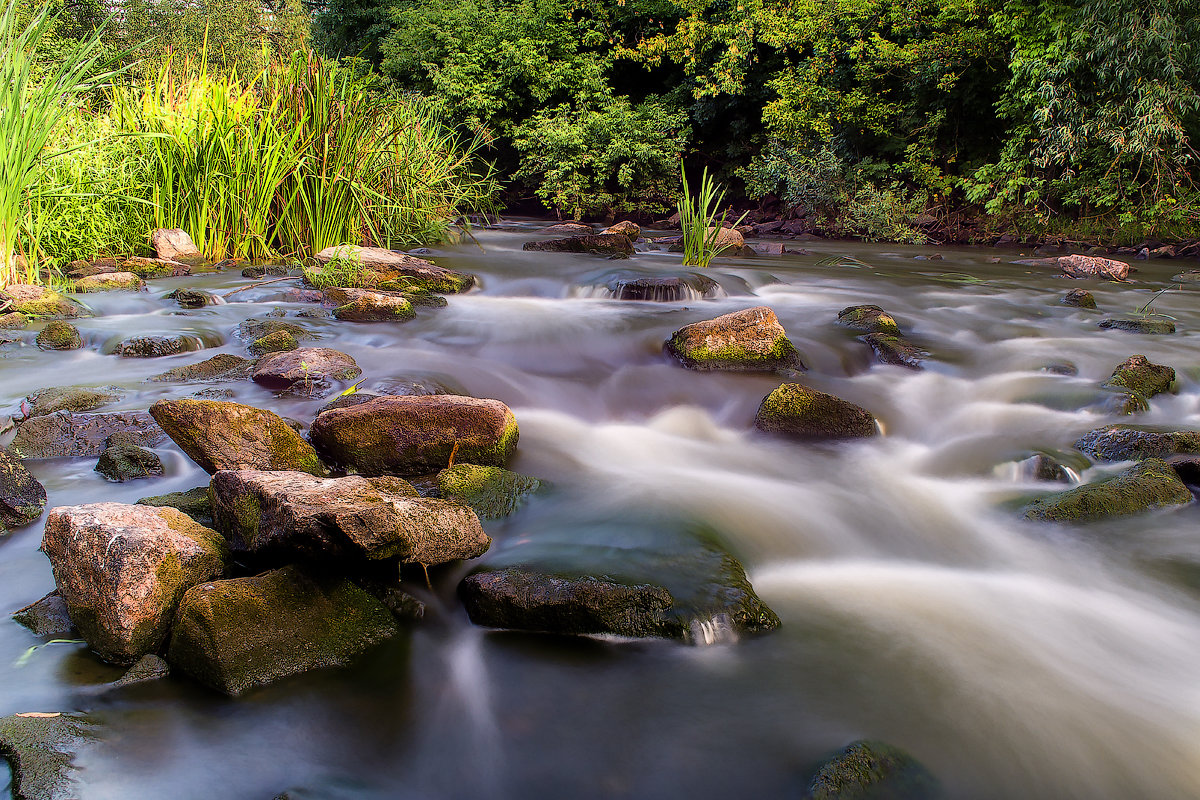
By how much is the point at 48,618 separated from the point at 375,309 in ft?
12.2

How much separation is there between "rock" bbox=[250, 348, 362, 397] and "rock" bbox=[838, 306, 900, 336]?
12.2 feet

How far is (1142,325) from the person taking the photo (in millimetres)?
6324

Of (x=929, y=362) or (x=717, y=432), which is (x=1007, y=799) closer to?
(x=717, y=432)

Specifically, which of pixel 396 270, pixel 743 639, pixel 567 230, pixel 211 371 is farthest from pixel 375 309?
pixel 567 230

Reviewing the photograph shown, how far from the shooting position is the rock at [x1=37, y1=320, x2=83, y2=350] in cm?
465

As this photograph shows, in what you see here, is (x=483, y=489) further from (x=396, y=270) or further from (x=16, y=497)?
(x=396, y=270)

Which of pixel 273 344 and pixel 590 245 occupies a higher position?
pixel 590 245

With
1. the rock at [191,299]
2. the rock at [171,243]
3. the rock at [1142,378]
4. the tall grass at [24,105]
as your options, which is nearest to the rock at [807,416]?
the rock at [1142,378]

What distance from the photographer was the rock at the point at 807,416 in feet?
13.0

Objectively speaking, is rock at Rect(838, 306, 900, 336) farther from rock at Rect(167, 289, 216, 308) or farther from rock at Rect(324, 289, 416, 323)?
rock at Rect(167, 289, 216, 308)

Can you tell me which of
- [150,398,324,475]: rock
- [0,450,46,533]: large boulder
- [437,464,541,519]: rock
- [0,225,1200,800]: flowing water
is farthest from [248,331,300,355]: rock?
[437,464,541,519]: rock

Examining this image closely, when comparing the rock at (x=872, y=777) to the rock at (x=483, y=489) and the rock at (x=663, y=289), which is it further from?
the rock at (x=663, y=289)

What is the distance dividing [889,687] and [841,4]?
14993 millimetres

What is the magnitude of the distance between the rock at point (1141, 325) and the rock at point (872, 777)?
5.93 m
